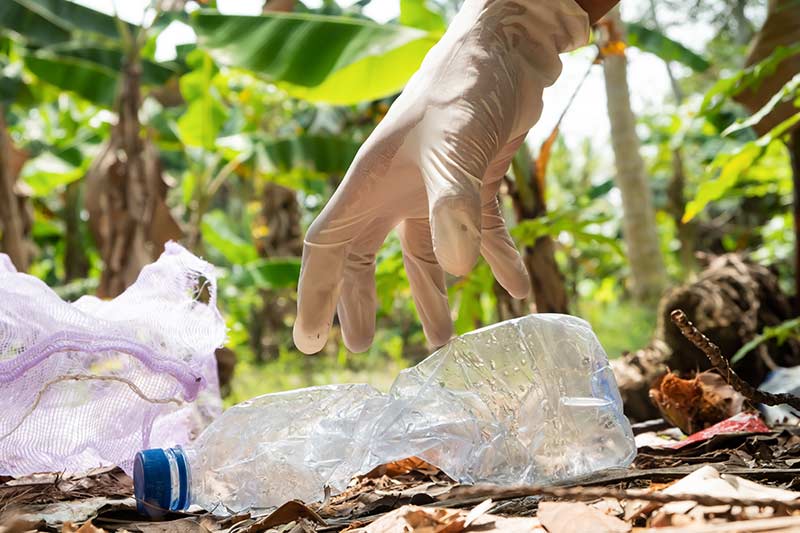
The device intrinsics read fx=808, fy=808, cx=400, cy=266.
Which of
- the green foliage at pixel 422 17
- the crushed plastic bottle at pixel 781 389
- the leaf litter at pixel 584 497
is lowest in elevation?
the crushed plastic bottle at pixel 781 389

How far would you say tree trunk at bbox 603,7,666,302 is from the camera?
523 cm

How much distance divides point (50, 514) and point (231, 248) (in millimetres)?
5052

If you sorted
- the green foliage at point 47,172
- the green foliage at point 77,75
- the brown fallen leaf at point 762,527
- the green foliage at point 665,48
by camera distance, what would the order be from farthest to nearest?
the green foliage at point 47,172, the green foliage at point 77,75, the green foliage at point 665,48, the brown fallen leaf at point 762,527

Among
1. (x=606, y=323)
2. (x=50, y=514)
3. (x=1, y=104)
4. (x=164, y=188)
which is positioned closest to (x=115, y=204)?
(x=164, y=188)

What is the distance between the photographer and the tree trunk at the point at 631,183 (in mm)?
5234

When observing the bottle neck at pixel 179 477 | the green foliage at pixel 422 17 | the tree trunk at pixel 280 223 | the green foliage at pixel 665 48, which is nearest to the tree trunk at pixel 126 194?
the green foliage at pixel 422 17

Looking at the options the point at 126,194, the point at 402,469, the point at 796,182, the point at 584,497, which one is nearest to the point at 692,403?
the point at 402,469

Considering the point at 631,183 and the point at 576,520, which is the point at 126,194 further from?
the point at 576,520

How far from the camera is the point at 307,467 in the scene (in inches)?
51.3

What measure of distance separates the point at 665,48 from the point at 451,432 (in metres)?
3.71

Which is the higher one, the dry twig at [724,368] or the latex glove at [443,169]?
the latex glove at [443,169]

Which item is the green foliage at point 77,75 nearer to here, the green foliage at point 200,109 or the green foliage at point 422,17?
the green foliage at point 200,109

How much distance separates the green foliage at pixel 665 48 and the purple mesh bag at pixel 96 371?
3439 mm

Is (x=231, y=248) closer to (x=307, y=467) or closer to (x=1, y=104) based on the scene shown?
(x=1, y=104)
